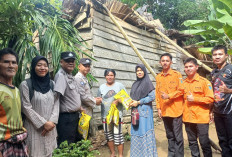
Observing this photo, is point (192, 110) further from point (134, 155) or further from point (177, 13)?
point (177, 13)

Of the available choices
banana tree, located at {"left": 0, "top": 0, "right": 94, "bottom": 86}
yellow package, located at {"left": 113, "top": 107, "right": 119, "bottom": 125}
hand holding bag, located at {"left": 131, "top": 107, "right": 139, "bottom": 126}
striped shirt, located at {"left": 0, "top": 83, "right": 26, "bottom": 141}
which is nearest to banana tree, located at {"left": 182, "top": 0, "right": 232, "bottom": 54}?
hand holding bag, located at {"left": 131, "top": 107, "right": 139, "bottom": 126}

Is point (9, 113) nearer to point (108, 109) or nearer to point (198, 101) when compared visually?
point (108, 109)

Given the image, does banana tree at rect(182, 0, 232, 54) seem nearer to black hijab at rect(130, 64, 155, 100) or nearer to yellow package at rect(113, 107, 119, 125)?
black hijab at rect(130, 64, 155, 100)

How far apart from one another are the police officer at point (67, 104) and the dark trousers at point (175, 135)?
164 cm

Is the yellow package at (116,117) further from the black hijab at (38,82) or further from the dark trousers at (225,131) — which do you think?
the dark trousers at (225,131)

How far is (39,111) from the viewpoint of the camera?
2242mm

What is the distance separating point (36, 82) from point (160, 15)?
1613 centimetres

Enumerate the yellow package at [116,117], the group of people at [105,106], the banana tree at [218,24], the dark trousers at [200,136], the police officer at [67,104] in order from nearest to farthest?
the group of people at [105,106] → the police officer at [67,104] → the dark trousers at [200,136] → the yellow package at [116,117] → the banana tree at [218,24]

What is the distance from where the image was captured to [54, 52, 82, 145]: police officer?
255cm

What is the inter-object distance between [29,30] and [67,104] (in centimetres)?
108

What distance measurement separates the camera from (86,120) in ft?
8.82

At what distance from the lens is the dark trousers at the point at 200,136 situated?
2.83 metres

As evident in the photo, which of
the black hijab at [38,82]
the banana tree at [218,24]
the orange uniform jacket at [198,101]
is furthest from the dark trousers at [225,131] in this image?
the black hijab at [38,82]

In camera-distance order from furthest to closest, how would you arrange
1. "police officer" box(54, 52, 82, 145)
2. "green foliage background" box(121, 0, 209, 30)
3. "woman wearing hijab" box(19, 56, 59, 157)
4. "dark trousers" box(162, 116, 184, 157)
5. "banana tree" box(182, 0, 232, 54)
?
1. "green foliage background" box(121, 0, 209, 30)
2. "banana tree" box(182, 0, 232, 54)
3. "dark trousers" box(162, 116, 184, 157)
4. "police officer" box(54, 52, 82, 145)
5. "woman wearing hijab" box(19, 56, 59, 157)
